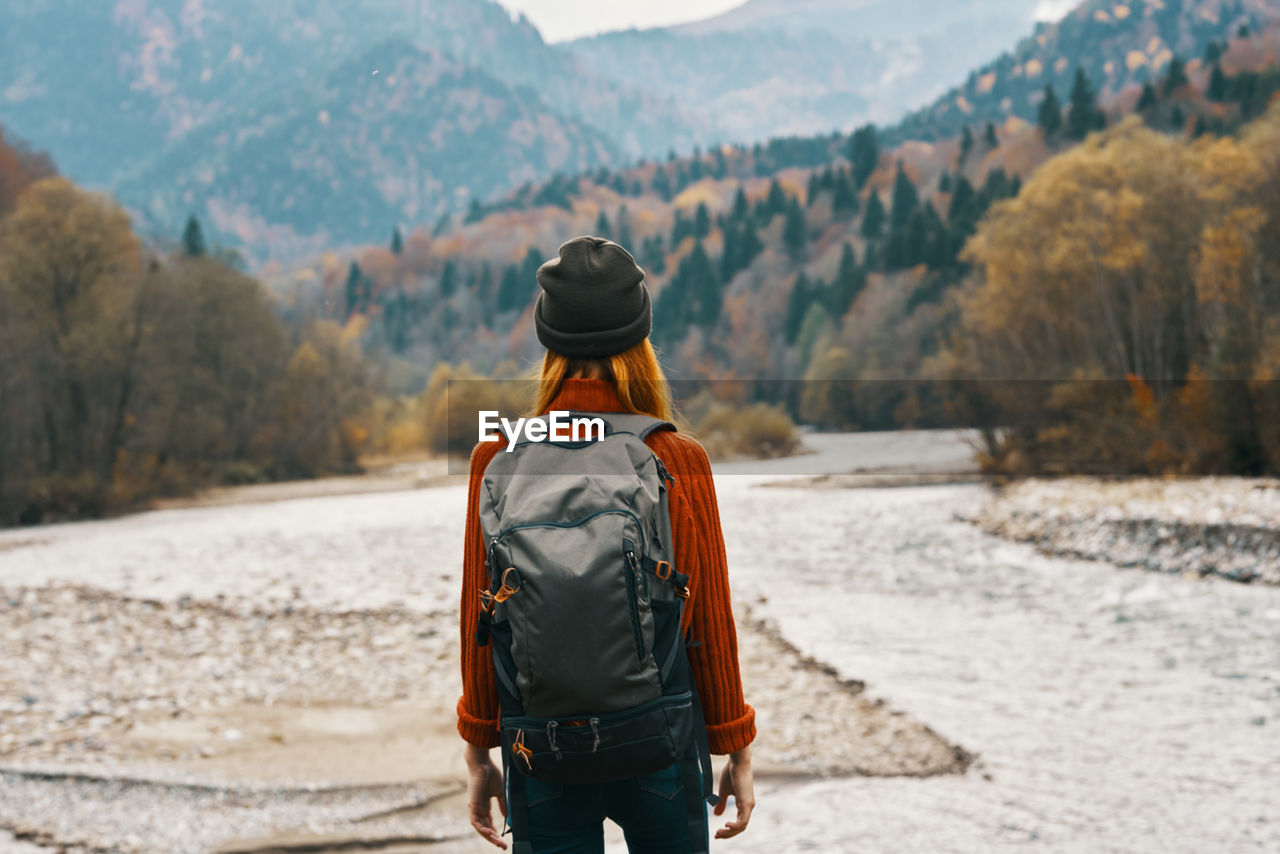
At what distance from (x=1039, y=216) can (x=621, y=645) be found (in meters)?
27.8

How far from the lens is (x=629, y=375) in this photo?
1920mm

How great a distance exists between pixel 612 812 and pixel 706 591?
1.42 ft

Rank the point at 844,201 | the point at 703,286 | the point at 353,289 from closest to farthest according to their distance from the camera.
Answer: the point at 703,286, the point at 844,201, the point at 353,289

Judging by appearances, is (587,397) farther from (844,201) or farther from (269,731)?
(844,201)

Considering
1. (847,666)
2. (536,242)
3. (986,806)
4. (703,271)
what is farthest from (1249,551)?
(536,242)

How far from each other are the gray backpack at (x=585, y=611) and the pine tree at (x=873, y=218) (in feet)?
280

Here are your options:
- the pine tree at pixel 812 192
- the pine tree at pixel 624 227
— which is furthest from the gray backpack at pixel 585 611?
the pine tree at pixel 624 227

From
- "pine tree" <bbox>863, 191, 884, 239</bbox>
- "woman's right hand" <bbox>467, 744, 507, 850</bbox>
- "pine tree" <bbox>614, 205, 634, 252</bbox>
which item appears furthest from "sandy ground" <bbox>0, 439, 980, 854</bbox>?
"pine tree" <bbox>614, 205, 634, 252</bbox>

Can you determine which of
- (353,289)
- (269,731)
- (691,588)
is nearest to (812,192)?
(353,289)

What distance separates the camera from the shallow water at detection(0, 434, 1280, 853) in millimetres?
5738

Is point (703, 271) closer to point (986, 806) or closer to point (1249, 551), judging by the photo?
point (1249, 551)

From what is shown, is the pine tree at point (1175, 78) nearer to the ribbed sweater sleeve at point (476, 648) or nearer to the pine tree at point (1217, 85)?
the pine tree at point (1217, 85)

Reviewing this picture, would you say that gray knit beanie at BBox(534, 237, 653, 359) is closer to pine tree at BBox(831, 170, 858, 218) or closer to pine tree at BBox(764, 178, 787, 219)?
pine tree at BBox(764, 178, 787, 219)

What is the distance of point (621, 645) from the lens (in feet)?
5.64
